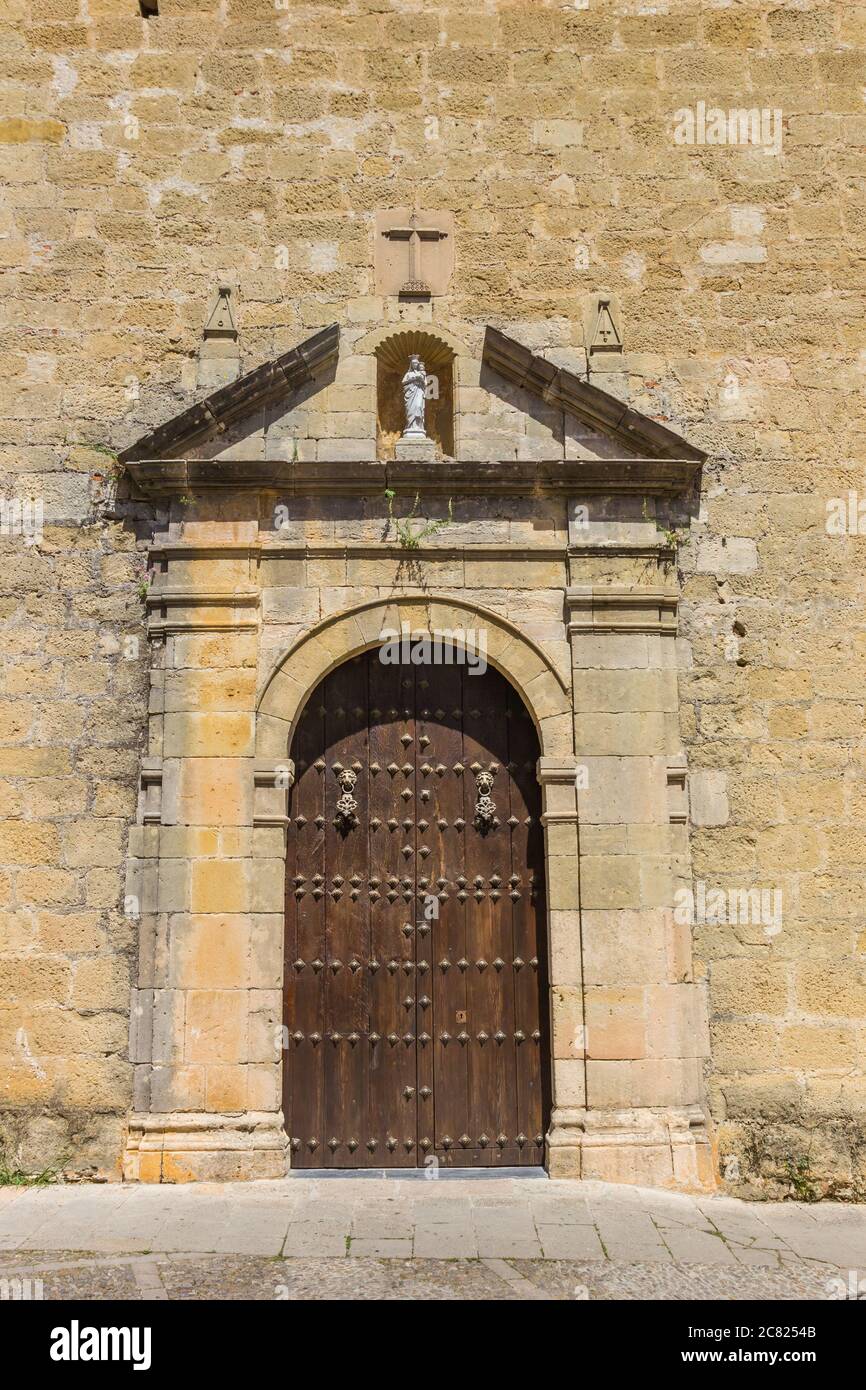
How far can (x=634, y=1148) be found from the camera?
5.20m

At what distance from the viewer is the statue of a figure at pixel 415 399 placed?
19.6 feet

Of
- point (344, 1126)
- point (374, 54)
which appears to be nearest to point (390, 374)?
point (374, 54)

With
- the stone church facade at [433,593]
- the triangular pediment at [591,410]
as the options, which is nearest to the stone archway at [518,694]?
the stone church facade at [433,593]

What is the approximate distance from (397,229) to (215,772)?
306cm

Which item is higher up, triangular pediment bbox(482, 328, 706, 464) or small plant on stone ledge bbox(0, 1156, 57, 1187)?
triangular pediment bbox(482, 328, 706, 464)

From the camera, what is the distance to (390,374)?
20.4ft

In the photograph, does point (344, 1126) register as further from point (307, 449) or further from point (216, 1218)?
point (307, 449)

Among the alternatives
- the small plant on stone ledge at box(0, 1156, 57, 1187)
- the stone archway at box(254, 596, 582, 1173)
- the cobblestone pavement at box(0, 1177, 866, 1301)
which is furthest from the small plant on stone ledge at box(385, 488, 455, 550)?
the small plant on stone ledge at box(0, 1156, 57, 1187)

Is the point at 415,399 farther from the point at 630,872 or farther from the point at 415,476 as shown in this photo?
the point at 630,872

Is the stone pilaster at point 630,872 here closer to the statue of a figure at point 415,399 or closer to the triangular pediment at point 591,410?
the triangular pediment at point 591,410

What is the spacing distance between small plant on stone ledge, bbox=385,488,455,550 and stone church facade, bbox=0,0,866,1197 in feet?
0.06

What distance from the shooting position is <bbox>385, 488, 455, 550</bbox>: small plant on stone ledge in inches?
228

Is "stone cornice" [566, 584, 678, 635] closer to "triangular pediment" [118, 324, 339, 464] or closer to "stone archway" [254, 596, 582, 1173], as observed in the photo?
"stone archway" [254, 596, 582, 1173]

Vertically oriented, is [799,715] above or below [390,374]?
below
